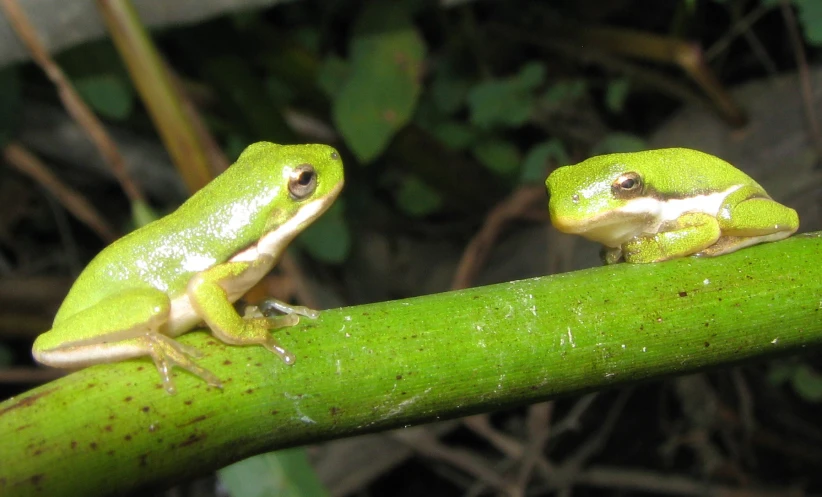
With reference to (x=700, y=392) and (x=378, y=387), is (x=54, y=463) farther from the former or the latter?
(x=700, y=392)

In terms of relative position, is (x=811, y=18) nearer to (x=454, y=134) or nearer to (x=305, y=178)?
(x=454, y=134)

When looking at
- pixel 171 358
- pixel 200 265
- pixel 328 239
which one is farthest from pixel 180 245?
pixel 328 239

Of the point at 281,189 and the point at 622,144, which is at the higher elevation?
the point at 622,144

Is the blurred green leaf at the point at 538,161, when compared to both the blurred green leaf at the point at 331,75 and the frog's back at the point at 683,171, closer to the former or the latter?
the blurred green leaf at the point at 331,75

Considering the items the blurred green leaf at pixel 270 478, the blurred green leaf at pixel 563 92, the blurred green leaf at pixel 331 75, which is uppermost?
the blurred green leaf at pixel 331 75

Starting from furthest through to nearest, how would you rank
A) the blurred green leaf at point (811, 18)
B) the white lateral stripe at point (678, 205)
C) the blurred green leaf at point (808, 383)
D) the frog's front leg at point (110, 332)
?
1. the blurred green leaf at point (808, 383)
2. the blurred green leaf at point (811, 18)
3. the white lateral stripe at point (678, 205)
4. the frog's front leg at point (110, 332)

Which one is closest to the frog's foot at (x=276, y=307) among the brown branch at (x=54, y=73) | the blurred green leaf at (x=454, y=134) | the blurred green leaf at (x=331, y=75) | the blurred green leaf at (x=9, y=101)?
the brown branch at (x=54, y=73)
